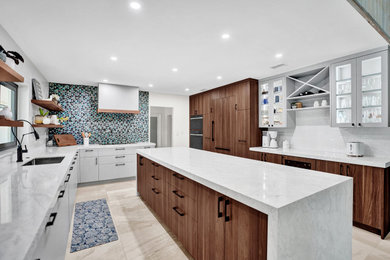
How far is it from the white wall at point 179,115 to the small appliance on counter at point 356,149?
14.4 feet

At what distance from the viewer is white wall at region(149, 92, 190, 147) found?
5973mm

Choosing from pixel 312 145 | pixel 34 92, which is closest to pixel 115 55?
pixel 34 92

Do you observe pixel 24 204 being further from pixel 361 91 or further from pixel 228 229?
pixel 361 91

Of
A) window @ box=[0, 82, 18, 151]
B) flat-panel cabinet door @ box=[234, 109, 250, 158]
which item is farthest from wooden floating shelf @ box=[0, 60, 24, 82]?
Answer: flat-panel cabinet door @ box=[234, 109, 250, 158]

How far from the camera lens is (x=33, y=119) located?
3344mm

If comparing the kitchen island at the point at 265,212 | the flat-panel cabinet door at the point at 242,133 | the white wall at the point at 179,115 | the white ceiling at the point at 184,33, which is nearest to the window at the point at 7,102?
the white ceiling at the point at 184,33

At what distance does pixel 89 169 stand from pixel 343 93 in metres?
4.92

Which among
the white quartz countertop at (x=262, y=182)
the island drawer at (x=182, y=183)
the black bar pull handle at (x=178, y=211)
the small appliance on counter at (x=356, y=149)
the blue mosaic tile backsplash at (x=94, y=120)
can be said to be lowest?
the black bar pull handle at (x=178, y=211)

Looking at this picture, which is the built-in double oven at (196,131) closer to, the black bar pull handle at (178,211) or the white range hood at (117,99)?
the white range hood at (117,99)

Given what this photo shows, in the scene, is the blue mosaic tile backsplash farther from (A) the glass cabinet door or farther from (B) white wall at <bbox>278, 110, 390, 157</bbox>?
(B) white wall at <bbox>278, 110, 390, 157</bbox>

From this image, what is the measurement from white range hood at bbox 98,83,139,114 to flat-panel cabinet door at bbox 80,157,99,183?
3.85ft

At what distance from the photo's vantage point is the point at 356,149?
8.93ft

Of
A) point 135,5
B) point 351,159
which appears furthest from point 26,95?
point 351,159

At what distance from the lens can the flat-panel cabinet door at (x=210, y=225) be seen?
133 centimetres
